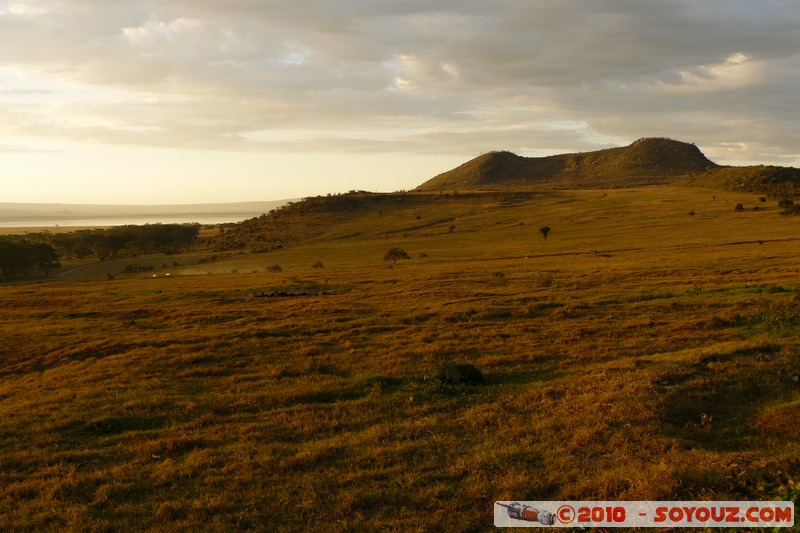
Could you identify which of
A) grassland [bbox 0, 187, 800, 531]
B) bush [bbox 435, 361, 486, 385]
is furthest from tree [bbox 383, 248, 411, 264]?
bush [bbox 435, 361, 486, 385]

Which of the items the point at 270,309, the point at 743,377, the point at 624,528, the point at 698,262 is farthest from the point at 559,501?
the point at 698,262

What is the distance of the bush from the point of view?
14648mm

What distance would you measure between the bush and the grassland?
0.54 m

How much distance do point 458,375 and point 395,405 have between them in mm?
1994

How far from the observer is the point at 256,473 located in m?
9.58

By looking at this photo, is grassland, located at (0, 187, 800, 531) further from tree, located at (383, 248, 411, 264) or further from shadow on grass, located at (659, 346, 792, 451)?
tree, located at (383, 248, 411, 264)

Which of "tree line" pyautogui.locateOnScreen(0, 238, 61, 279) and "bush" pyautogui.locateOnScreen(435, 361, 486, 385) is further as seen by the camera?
"tree line" pyautogui.locateOnScreen(0, 238, 61, 279)

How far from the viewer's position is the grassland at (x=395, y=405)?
8.36 meters

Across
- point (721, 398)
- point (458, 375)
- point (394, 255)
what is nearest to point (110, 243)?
point (394, 255)

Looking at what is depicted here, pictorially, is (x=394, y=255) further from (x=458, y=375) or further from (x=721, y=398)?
(x=721, y=398)

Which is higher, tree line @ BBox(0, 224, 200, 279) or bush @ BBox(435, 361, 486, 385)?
tree line @ BBox(0, 224, 200, 279)

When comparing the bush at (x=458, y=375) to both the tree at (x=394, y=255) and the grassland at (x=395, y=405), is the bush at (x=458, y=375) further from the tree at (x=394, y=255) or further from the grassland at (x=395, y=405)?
the tree at (x=394, y=255)

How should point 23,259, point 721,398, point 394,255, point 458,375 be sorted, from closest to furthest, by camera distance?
point 721,398 < point 458,375 < point 394,255 < point 23,259

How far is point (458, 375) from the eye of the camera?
1470cm
